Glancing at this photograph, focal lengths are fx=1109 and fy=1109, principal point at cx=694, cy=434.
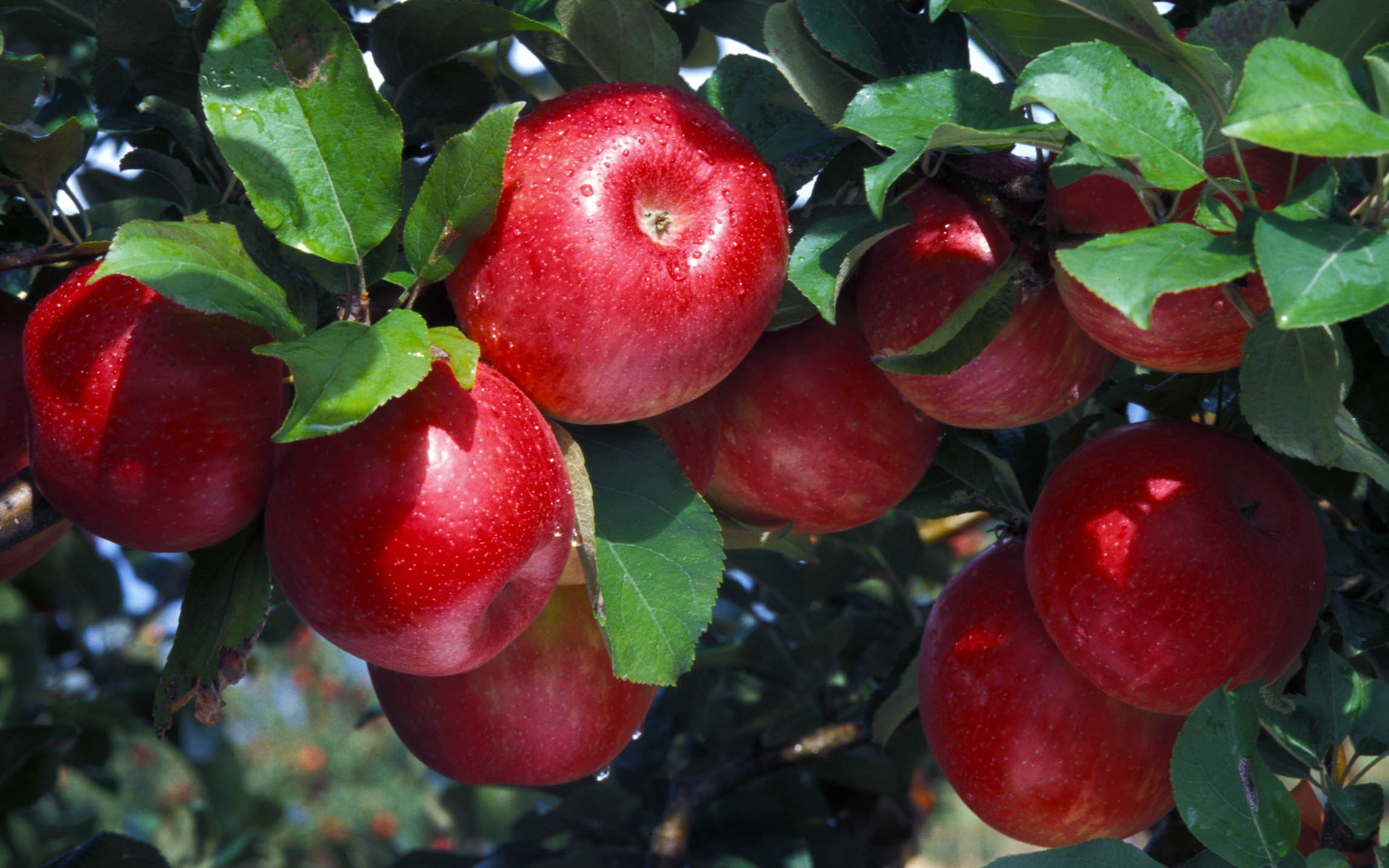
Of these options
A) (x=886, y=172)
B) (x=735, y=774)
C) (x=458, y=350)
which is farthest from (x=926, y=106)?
(x=735, y=774)

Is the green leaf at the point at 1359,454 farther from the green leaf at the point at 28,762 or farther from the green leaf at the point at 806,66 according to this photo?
the green leaf at the point at 28,762

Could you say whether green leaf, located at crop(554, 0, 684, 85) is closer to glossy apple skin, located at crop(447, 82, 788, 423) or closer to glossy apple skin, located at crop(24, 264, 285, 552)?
glossy apple skin, located at crop(447, 82, 788, 423)

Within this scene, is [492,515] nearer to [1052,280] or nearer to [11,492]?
[11,492]

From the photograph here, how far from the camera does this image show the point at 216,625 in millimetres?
646

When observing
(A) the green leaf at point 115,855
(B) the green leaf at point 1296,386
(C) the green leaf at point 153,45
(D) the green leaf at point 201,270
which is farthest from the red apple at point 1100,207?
(A) the green leaf at point 115,855

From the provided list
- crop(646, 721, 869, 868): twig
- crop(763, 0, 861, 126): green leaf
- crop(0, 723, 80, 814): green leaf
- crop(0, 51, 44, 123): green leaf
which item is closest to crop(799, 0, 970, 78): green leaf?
crop(763, 0, 861, 126): green leaf

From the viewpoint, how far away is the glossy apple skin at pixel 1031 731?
0.83m

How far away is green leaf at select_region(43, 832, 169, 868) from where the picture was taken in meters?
0.98

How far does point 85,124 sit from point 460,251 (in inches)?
16.8

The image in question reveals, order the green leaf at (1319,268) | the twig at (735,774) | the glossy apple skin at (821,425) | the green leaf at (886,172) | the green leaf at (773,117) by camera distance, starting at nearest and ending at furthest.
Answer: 1. the green leaf at (1319,268)
2. the green leaf at (886,172)
3. the green leaf at (773,117)
4. the glossy apple skin at (821,425)
5. the twig at (735,774)

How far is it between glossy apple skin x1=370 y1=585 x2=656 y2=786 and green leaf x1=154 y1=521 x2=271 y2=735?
0.71ft

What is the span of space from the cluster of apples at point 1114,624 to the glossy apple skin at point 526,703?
0.27 meters

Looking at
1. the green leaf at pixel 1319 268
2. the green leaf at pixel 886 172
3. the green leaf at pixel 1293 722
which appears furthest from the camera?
the green leaf at pixel 1293 722

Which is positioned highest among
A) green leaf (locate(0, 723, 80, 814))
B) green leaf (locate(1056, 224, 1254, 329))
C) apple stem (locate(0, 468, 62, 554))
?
green leaf (locate(1056, 224, 1254, 329))
